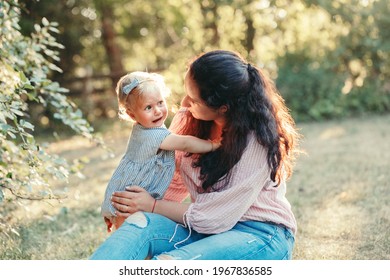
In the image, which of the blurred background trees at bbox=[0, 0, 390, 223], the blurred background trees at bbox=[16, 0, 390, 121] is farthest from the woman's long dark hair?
the blurred background trees at bbox=[16, 0, 390, 121]

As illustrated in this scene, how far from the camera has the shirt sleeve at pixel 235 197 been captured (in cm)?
253

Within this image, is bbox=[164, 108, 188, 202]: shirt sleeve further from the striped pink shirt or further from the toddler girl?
the striped pink shirt

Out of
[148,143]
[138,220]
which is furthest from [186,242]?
[148,143]

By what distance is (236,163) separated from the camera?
2574 mm

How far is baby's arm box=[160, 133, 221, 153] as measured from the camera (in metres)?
2.63

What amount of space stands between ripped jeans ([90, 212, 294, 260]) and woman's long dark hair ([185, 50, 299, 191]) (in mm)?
235

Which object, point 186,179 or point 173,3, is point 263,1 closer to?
point 173,3

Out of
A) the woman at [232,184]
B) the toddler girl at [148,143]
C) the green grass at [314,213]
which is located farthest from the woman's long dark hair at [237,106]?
the green grass at [314,213]

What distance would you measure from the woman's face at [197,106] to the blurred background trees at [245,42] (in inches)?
269

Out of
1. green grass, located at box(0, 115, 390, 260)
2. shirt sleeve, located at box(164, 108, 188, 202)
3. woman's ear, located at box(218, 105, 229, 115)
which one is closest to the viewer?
woman's ear, located at box(218, 105, 229, 115)

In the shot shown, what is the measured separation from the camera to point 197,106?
8.66 ft

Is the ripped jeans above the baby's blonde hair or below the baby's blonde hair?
below

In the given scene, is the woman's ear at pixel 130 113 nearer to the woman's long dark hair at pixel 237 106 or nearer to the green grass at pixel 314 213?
the woman's long dark hair at pixel 237 106

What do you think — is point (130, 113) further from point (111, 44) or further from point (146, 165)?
point (111, 44)
